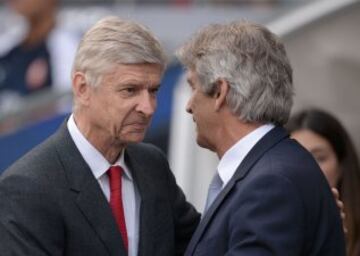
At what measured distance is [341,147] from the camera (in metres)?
5.04

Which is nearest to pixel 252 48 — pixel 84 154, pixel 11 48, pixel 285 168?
pixel 285 168

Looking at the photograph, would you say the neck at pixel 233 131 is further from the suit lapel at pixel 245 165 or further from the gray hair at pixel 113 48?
the gray hair at pixel 113 48

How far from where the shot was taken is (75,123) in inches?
151

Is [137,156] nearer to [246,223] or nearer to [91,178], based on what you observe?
[91,178]

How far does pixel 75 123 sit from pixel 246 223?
640mm

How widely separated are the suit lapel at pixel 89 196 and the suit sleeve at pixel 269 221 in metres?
0.38

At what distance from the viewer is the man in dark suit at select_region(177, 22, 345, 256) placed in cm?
352

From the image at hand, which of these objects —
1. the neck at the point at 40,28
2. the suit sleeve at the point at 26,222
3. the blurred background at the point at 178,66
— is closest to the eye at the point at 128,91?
the suit sleeve at the point at 26,222

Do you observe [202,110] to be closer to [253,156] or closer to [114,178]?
[253,156]

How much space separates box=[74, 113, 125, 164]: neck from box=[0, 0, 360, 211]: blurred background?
1860mm

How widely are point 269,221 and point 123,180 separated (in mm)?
605

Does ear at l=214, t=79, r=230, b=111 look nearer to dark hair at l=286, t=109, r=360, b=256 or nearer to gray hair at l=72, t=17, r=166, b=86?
gray hair at l=72, t=17, r=166, b=86

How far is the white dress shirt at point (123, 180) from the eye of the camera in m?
3.82

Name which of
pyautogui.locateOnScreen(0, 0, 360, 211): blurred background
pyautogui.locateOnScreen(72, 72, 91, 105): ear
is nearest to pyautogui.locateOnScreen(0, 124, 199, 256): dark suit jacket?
pyautogui.locateOnScreen(72, 72, 91, 105): ear
